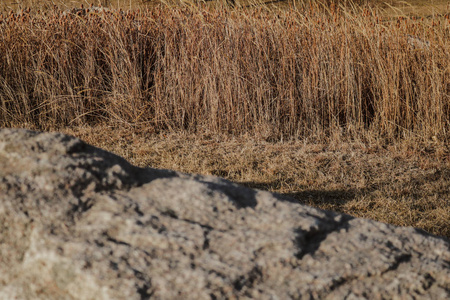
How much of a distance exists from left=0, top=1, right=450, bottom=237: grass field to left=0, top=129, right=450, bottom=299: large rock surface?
224 cm

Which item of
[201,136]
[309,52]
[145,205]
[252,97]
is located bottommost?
[201,136]

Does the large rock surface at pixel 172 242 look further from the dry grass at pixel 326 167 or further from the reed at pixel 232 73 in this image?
the reed at pixel 232 73

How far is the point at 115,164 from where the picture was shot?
1.23m

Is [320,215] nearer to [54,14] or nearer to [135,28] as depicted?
[135,28]

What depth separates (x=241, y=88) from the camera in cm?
418

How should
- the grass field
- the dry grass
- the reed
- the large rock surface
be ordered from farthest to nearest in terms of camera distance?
the reed → the grass field → the dry grass → the large rock surface

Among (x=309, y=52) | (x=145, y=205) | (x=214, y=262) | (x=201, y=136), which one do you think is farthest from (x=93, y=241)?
(x=309, y=52)

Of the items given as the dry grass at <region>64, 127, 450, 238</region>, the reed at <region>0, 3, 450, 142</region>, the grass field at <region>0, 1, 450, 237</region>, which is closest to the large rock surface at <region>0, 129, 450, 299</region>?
the dry grass at <region>64, 127, 450, 238</region>

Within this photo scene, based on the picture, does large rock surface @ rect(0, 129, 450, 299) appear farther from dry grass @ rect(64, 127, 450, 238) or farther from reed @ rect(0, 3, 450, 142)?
reed @ rect(0, 3, 450, 142)

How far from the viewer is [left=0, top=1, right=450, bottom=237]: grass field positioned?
377 centimetres

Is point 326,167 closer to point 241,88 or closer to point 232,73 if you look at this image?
point 241,88

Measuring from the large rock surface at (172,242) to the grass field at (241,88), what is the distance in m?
2.24

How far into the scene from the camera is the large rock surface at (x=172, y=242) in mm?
934

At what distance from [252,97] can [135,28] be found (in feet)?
4.75
